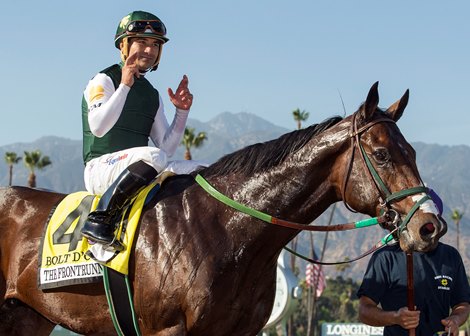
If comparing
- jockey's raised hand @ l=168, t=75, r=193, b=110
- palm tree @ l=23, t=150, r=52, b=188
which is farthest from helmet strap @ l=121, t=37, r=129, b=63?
palm tree @ l=23, t=150, r=52, b=188

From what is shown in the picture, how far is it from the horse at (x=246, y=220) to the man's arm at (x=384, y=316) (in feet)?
3.18

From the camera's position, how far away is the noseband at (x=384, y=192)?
5.66 m

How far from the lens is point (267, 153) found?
636cm

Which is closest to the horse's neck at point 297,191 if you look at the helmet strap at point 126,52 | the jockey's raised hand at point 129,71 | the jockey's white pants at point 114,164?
the jockey's white pants at point 114,164

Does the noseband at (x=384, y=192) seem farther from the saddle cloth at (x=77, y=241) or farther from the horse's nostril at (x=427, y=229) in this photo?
the saddle cloth at (x=77, y=241)

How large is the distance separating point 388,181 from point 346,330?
37098 millimetres

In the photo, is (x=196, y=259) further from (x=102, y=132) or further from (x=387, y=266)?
(x=387, y=266)

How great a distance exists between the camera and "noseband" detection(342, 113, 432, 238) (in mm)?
5664

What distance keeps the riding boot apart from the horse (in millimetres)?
193

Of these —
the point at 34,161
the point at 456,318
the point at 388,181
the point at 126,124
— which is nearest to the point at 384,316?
the point at 456,318

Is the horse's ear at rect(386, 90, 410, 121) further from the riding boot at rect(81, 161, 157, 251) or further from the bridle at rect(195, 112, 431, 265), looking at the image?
the riding boot at rect(81, 161, 157, 251)

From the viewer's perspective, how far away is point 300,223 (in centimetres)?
619

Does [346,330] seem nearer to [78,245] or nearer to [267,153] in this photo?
[78,245]

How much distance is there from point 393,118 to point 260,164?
1.05m
